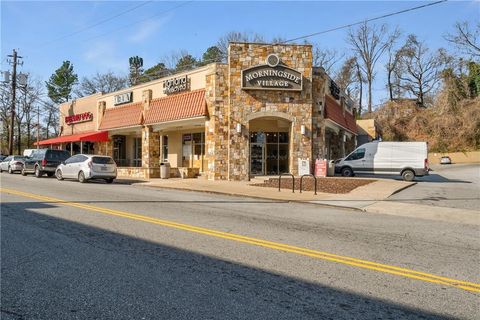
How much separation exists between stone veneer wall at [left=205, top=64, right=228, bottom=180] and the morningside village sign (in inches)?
55.3

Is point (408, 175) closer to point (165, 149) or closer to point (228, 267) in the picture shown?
point (165, 149)

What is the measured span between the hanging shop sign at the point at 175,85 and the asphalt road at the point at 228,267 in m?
17.7

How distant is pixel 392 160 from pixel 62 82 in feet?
A: 198

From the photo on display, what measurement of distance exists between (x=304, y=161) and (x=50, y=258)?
17203mm

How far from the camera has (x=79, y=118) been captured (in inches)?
1528

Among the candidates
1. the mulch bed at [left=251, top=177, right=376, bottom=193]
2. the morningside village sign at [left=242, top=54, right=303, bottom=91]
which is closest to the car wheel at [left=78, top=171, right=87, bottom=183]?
the mulch bed at [left=251, top=177, right=376, bottom=193]

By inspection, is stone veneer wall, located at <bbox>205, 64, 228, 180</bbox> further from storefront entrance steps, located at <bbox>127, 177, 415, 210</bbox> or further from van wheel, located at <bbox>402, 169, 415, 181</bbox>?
van wheel, located at <bbox>402, 169, 415, 181</bbox>

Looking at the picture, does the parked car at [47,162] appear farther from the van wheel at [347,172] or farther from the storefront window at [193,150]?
the van wheel at [347,172]

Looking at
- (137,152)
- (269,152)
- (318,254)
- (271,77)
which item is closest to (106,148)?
(137,152)

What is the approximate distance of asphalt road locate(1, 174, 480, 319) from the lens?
168 inches

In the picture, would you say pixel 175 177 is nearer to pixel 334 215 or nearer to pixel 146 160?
pixel 146 160

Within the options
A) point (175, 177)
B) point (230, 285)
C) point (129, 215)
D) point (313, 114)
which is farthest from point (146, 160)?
point (230, 285)

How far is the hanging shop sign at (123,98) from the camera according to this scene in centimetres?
3219

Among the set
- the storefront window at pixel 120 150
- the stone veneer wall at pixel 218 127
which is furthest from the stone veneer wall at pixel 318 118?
the storefront window at pixel 120 150
